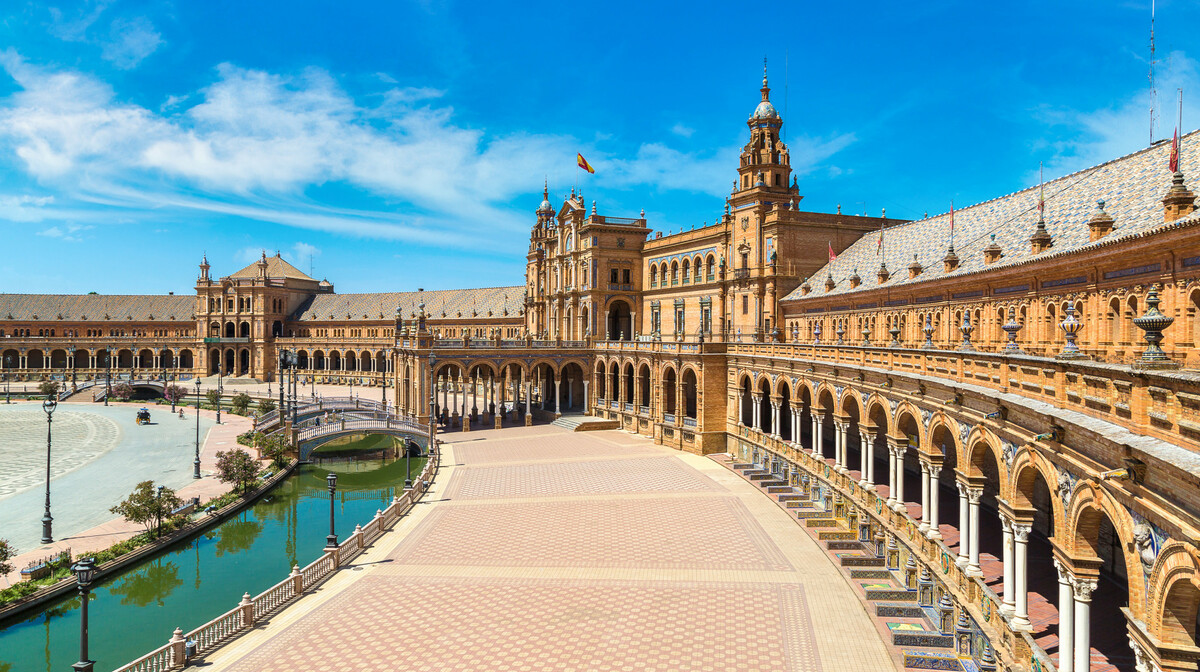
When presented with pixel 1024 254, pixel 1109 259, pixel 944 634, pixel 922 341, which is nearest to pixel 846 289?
pixel 922 341

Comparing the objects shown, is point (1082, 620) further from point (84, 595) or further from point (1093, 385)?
point (84, 595)

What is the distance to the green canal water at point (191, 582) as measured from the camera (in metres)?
22.5

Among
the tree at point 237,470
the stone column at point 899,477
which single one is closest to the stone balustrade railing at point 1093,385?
the stone column at point 899,477

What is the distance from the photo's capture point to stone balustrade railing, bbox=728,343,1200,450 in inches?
336

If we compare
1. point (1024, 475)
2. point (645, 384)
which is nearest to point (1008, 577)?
point (1024, 475)

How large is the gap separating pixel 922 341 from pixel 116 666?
32.8m

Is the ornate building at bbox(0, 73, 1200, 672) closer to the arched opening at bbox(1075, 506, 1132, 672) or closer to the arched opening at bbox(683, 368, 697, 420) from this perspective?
the arched opening at bbox(1075, 506, 1132, 672)

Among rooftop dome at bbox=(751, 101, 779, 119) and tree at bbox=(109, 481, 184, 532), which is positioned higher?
rooftop dome at bbox=(751, 101, 779, 119)

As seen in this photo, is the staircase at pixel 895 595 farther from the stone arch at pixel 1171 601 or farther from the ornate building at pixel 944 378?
the stone arch at pixel 1171 601

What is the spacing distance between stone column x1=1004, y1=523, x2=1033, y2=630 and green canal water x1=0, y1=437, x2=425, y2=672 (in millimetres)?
24464

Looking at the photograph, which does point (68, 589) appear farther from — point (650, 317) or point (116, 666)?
point (650, 317)

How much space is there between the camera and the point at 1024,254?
25250 millimetres

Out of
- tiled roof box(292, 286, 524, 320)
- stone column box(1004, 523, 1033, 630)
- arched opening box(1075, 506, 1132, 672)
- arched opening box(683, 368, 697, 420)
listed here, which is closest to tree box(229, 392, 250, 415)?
tiled roof box(292, 286, 524, 320)

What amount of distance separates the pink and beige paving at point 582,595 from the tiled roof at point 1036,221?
13124mm
